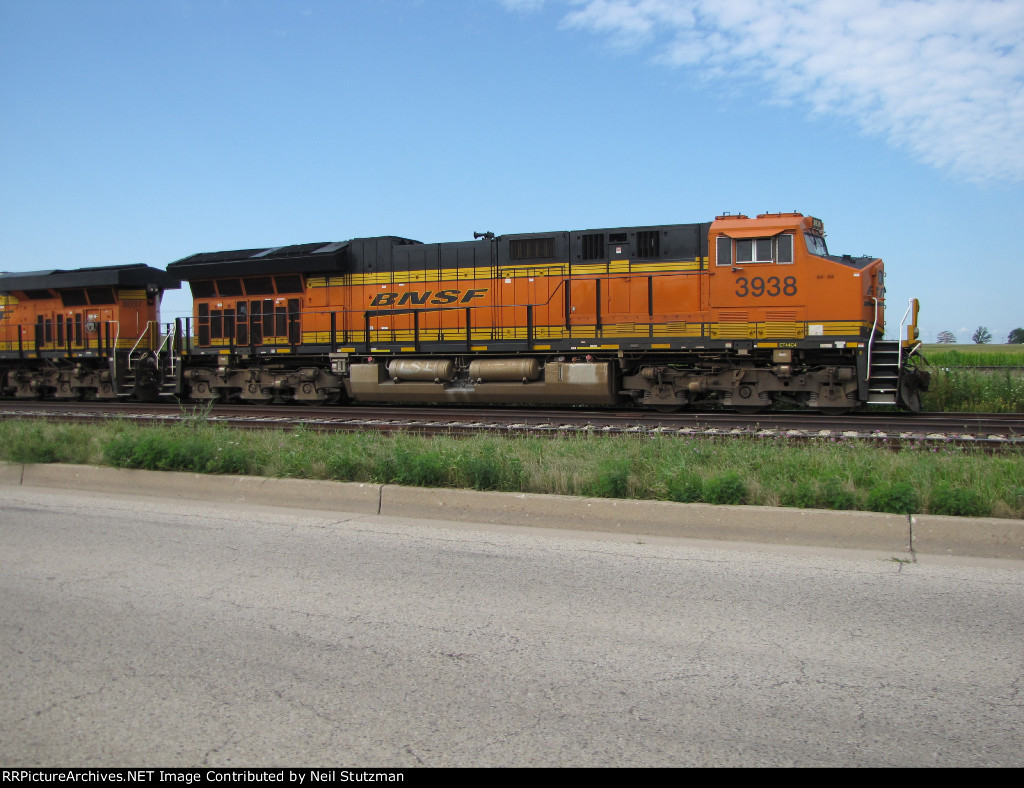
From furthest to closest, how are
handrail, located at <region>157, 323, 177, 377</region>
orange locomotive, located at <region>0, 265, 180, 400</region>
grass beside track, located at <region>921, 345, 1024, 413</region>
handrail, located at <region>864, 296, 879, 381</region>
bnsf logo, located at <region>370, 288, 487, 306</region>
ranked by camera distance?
orange locomotive, located at <region>0, 265, 180, 400</region> < handrail, located at <region>157, 323, 177, 377</region> < bnsf logo, located at <region>370, 288, 487, 306</region> < grass beside track, located at <region>921, 345, 1024, 413</region> < handrail, located at <region>864, 296, 879, 381</region>

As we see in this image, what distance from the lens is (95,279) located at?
21.2 metres

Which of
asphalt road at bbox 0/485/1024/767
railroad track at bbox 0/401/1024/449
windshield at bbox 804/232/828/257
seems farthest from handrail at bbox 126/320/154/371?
windshield at bbox 804/232/828/257

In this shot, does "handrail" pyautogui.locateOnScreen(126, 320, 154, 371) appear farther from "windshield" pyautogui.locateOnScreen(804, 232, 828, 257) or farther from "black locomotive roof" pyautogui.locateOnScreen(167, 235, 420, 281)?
"windshield" pyautogui.locateOnScreen(804, 232, 828, 257)

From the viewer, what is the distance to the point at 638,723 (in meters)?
2.95

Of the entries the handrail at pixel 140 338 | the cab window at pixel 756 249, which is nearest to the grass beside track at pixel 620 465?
the cab window at pixel 756 249

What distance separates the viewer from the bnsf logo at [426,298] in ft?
54.4

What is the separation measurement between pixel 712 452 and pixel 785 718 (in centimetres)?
489

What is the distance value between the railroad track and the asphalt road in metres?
5.10

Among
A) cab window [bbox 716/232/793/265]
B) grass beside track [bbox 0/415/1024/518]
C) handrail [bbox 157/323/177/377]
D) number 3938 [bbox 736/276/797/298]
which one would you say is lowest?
grass beside track [bbox 0/415/1024/518]

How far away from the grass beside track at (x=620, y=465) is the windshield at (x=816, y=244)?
18.3ft

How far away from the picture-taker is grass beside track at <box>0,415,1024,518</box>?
19.3 feet

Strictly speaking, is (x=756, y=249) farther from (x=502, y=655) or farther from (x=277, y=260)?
(x=502, y=655)

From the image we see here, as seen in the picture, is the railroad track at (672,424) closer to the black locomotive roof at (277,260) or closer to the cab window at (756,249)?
the cab window at (756,249)

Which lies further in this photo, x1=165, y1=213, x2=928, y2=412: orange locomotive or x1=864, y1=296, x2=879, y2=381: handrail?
x1=165, y1=213, x2=928, y2=412: orange locomotive
